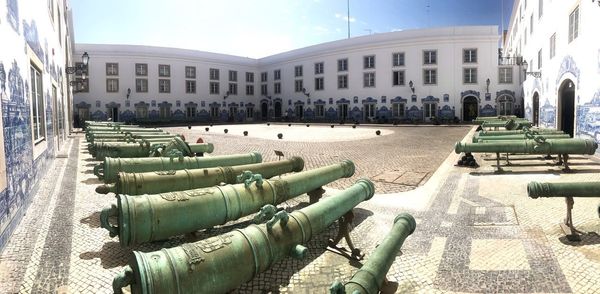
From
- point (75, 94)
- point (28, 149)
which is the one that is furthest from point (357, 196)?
point (75, 94)

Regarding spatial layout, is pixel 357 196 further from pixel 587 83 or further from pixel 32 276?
pixel 587 83

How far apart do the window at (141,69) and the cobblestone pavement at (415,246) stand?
37750 mm

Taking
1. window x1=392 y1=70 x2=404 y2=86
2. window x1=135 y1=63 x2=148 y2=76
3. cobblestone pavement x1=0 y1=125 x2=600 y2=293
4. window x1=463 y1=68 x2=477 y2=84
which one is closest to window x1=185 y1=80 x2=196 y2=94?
window x1=135 y1=63 x2=148 y2=76

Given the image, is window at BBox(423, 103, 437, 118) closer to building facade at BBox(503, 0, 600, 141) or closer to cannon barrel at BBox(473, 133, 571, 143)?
building facade at BBox(503, 0, 600, 141)

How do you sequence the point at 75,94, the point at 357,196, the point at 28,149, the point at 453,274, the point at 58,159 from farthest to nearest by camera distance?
the point at 75,94 < the point at 58,159 < the point at 28,149 < the point at 357,196 < the point at 453,274

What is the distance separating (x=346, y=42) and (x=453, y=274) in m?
40.9

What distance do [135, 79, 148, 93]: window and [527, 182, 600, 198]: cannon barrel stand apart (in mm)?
44129

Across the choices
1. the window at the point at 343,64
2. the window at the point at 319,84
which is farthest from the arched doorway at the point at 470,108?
the window at the point at 319,84

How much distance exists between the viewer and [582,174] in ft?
32.1

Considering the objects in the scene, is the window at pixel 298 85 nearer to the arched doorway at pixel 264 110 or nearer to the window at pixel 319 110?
the window at pixel 319 110

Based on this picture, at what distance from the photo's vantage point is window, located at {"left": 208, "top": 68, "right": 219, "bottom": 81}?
48172mm

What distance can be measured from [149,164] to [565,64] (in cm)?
1643

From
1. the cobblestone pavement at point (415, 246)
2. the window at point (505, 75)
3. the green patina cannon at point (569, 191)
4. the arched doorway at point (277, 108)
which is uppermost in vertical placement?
the window at point (505, 75)

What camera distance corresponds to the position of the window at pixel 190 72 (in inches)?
1828
